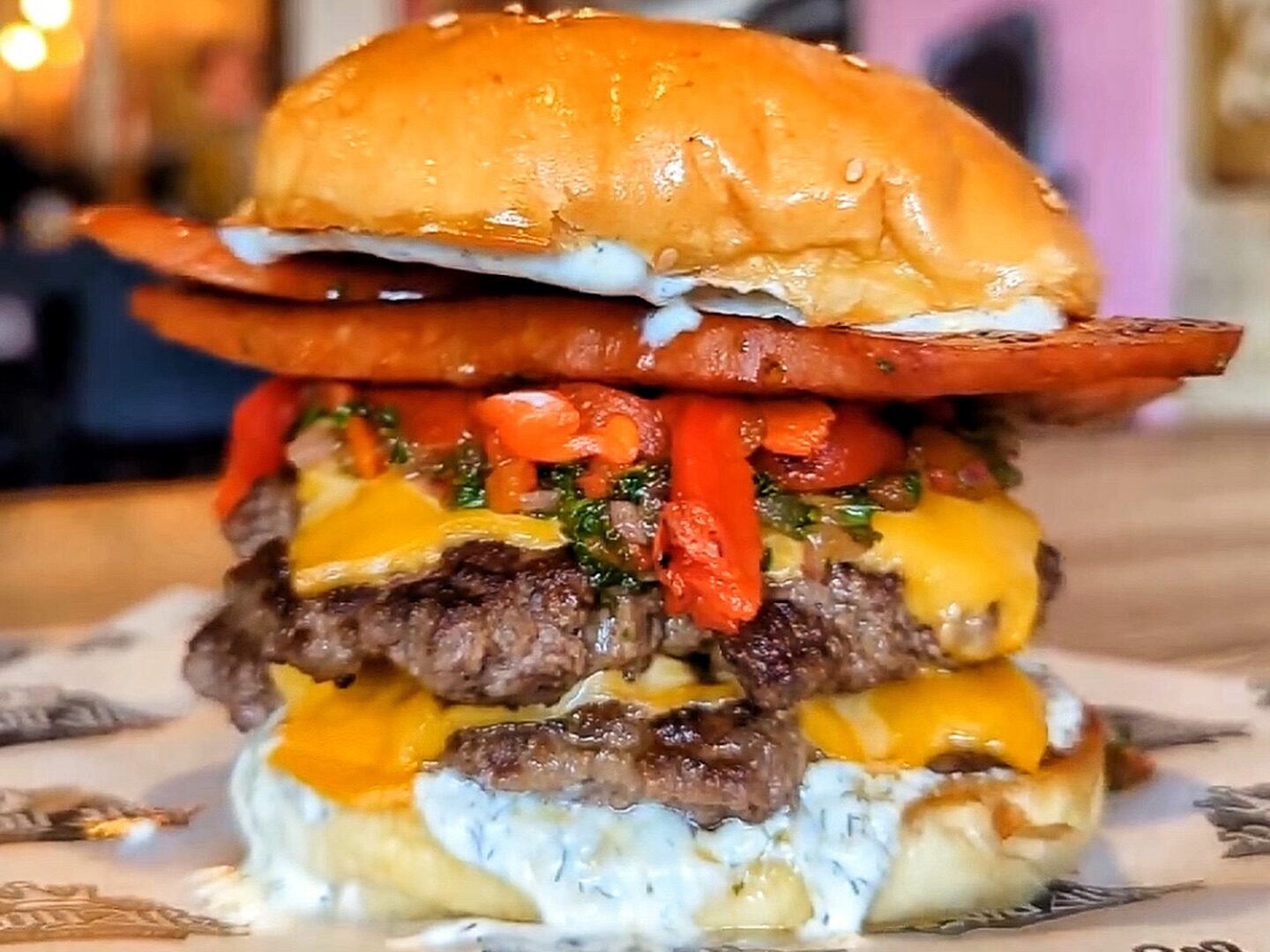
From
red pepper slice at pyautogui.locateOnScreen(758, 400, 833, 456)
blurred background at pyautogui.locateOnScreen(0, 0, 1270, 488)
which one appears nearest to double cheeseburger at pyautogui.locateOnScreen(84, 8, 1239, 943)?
red pepper slice at pyautogui.locateOnScreen(758, 400, 833, 456)

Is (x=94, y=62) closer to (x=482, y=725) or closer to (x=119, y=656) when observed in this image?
(x=119, y=656)

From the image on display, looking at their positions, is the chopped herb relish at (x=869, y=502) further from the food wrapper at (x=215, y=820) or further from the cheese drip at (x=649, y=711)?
the food wrapper at (x=215, y=820)

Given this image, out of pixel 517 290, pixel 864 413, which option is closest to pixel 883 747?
pixel 864 413

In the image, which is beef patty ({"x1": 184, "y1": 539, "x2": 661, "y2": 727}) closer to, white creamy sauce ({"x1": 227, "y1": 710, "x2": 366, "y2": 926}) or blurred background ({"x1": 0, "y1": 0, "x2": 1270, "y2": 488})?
white creamy sauce ({"x1": 227, "y1": 710, "x2": 366, "y2": 926})

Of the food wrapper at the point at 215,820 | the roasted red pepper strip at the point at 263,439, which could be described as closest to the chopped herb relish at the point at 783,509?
the food wrapper at the point at 215,820

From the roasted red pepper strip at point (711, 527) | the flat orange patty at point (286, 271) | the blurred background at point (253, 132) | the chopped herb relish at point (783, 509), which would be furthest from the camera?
the blurred background at point (253, 132)

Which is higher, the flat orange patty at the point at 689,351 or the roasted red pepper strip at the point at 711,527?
the flat orange patty at the point at 689,351
